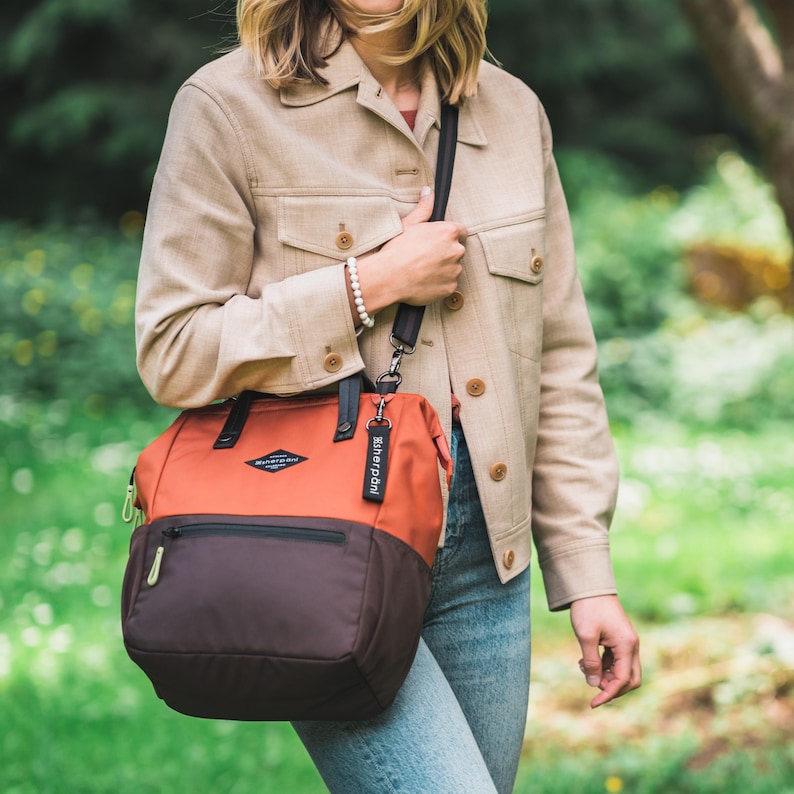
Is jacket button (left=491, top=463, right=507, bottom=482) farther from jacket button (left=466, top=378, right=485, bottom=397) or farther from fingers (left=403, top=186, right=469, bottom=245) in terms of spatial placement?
fingers (left=403, top=186, right=469, bottom=245)

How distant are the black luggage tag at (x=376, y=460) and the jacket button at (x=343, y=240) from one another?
277 millimetres

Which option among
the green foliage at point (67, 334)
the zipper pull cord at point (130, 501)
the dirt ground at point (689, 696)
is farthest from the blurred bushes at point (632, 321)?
the zipper pull cord at point (130, 501)

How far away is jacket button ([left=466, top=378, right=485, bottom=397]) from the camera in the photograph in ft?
5.22

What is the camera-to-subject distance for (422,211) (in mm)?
1562

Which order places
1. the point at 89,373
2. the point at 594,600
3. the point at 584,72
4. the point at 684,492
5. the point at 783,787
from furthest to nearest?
1. the point at 584,72
2. the point at 89,373
3. the point at 684,492
4. the point at 783,787
5. the point at 594,600

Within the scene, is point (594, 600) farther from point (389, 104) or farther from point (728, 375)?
point (728, 375)

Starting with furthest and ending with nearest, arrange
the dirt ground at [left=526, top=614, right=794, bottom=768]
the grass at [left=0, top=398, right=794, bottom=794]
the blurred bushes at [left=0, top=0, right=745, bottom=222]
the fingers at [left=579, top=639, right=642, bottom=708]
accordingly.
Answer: the blurred bushes at [left=0, top=0, right=745, bottom=222] < the dirt ground at [left=526, top=614, right=794, bottom=768] < the grass at [left=0, top=398, right=794, bottom=794] < the fingers at [left=579, top=639, right=642, bottom=708]

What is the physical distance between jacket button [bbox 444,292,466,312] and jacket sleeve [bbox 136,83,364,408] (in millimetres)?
186

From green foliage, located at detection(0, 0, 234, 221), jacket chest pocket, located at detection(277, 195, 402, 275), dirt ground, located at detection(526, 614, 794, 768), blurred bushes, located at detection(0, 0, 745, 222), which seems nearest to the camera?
jacket chest pocket, located at detection(277, 195, 402, 275)

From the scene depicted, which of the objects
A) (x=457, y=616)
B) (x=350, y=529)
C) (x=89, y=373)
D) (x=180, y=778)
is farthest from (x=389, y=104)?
(x=89, y=373)

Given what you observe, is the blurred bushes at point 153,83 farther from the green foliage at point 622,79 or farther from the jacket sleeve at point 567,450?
the jacket sleeve at point 567,450

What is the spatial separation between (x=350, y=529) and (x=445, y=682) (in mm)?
318

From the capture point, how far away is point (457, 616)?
64.4 inches

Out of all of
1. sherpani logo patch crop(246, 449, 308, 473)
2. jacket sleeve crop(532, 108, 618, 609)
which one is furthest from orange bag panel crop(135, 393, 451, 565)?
jacket sleeve crop(532, 108, 618, 609)
